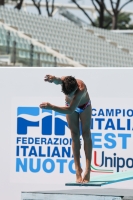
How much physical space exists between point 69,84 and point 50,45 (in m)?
16.6

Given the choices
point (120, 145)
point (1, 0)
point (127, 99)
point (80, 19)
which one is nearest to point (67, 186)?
point (120, 145)

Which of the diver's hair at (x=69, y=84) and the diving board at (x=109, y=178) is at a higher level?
the diver's hair at (x=69, y=84)

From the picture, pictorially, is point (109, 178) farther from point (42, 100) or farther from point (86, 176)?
point (42, 100)

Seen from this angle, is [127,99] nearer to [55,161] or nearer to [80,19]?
[55,161]

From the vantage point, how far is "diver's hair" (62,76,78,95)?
5617mm

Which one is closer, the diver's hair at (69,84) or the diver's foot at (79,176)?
the diver's hair at (69,84)

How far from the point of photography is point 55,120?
5.94 m

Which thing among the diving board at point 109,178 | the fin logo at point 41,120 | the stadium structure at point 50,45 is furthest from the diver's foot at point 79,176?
the stadium structure at point 50,45

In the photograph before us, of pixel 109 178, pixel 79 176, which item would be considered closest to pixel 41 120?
Answer: pixel 79 176

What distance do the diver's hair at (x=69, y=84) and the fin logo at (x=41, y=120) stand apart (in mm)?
338

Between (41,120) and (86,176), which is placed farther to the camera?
(41,120)

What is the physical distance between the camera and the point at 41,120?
19.6ft

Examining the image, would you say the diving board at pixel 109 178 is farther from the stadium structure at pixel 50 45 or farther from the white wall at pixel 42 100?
the stadium structure at pixel 50 45

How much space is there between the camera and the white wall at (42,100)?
5.80m
